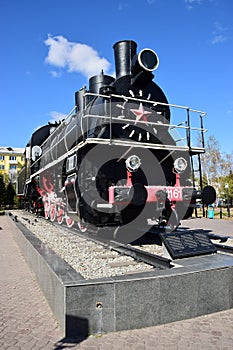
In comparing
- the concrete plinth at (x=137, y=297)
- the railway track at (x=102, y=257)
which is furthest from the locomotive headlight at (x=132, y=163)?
the concrete plinth at (x=137, y=297)

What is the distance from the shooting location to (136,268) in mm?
5379

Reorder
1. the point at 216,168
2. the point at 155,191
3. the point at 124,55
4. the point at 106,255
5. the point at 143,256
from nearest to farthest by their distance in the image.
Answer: the point at 143,256 < the point at 106,255 < the point at 155,191 < the point at 124,55 < the point at 216,168

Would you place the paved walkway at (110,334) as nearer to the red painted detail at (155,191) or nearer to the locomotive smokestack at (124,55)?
the red painted detail at (155,191)

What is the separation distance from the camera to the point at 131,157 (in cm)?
683

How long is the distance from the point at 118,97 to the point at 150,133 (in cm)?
129

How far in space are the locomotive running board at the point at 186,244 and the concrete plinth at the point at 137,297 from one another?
0.80m

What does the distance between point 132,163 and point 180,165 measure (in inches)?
60.0

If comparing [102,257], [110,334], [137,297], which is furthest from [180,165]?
[110,334]

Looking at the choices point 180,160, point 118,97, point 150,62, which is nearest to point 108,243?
point 180,160

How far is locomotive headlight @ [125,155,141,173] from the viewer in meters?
6.81

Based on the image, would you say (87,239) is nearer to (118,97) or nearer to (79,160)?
(79,160)

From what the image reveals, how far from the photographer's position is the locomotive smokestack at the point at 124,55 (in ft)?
26.8

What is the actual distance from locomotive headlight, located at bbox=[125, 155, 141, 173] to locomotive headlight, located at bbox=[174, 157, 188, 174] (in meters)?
1.28

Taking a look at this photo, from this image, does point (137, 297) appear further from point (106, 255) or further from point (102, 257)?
point (106, 255)
